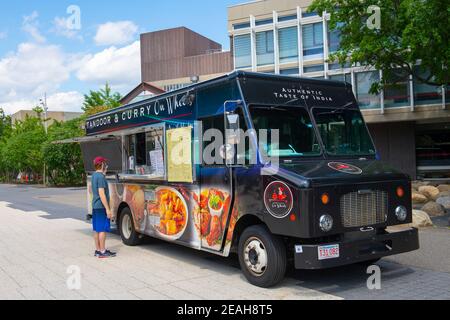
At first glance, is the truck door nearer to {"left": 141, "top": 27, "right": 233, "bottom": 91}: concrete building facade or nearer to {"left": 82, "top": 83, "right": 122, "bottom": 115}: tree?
{"left": 82, "top": 83, "right": 122, "bottom": 115}: tree

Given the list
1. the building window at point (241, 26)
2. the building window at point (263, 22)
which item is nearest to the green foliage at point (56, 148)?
the building window at point (241, 26)

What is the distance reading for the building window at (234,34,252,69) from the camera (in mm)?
30578

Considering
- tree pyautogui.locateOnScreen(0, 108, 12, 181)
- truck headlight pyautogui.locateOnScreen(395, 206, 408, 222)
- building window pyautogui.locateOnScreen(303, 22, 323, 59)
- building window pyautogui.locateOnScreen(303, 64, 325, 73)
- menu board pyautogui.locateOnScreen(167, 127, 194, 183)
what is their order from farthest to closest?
tree pyautogui.locateOnScreen(0, 108, 12, 181) → building window pyautogui.locateOnScreen(303, 22, 323, 59) → building window pyautogui.locateOnScreen(303, 64, 325, 73) → menu board pyautogui.locateOnScreen(167, 127, 194, 183) → truck headlight pyautogui.locateOnScreen(395, 206, 408, 222)

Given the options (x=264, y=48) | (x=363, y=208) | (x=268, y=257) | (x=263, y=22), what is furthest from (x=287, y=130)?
(x=263, y=22)

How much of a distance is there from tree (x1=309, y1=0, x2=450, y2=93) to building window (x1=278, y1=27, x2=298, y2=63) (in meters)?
11.5

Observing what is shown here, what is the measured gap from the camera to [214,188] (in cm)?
712

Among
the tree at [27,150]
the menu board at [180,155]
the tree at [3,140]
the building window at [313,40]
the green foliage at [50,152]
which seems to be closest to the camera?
the menu board at [180,155]

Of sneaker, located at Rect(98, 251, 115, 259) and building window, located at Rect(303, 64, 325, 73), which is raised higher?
building window, located at Rect(303, 64, 325, 73)

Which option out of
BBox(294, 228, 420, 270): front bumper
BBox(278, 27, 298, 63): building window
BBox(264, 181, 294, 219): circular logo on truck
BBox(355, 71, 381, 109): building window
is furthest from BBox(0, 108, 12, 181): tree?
BBox(294, 228, 420, 270): front bumper

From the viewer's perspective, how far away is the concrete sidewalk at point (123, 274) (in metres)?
6.21

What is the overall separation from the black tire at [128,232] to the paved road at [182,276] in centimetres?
17

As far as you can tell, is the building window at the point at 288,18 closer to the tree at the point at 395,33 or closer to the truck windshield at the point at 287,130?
the tree at the point at 395,33

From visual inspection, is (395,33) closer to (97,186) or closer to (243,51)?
(97,186)
